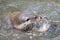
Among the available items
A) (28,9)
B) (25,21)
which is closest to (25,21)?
(25,21)

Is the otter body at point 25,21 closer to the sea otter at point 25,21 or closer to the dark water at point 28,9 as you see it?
the sea otter at point 25,21

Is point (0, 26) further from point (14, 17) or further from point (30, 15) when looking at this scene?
point (30, 15)

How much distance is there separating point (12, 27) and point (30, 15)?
503mm

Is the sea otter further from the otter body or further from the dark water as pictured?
the dark water

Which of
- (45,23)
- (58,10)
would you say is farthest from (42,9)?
(45,23)

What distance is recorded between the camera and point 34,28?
15.7 feet

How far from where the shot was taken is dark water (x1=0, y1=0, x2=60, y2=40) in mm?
4711

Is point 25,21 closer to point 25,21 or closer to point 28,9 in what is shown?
point 25,21

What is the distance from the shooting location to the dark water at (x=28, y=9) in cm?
471

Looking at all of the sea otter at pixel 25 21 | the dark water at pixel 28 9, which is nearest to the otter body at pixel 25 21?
the sea otter at pixel 25 21

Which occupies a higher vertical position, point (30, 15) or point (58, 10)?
point (30, 15)

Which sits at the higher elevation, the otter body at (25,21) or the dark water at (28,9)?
the otter body at (25,21)

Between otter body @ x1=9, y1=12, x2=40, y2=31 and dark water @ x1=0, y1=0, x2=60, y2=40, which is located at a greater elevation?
otter body @ x1=9, y1=12, x2=40, y2=31

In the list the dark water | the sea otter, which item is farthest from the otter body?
the dark water
